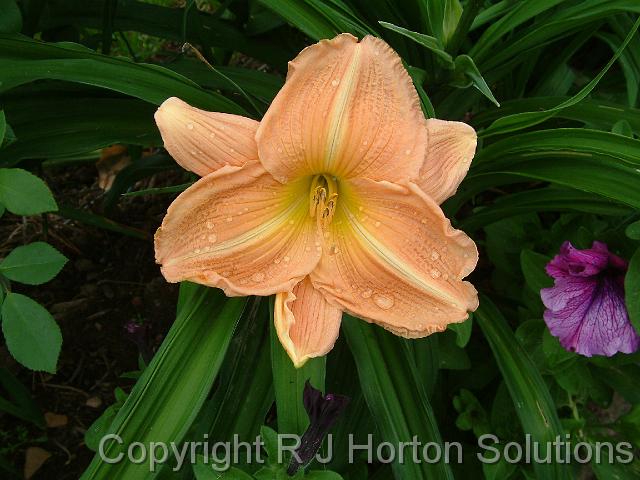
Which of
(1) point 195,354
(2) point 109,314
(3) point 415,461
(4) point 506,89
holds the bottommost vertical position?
(2) point 109,314

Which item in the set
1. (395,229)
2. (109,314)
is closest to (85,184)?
(109,314)

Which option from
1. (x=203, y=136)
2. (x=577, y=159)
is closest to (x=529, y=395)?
(x=577, y=159)

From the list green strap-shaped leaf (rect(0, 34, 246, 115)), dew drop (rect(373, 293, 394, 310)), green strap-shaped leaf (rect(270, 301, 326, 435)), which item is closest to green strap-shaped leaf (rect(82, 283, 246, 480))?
green strap-shaped leaf (rect(270, 301, 326, 435))

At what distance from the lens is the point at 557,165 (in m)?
1.09

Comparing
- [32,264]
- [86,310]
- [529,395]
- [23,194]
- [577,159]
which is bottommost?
[86,310]

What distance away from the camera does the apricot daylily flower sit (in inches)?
32.0

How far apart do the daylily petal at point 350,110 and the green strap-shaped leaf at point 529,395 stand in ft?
1.94

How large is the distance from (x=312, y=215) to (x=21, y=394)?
0.90m

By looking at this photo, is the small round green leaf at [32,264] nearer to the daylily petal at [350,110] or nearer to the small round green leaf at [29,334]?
the small round green leaf at [29,334]

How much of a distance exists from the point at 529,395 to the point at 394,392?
1.03 feet

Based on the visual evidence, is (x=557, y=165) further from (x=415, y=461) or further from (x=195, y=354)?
(x=195, y=354)

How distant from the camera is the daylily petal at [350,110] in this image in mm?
805

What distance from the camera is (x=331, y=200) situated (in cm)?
93

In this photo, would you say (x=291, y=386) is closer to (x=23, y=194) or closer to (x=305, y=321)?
(x=305, y=321)
